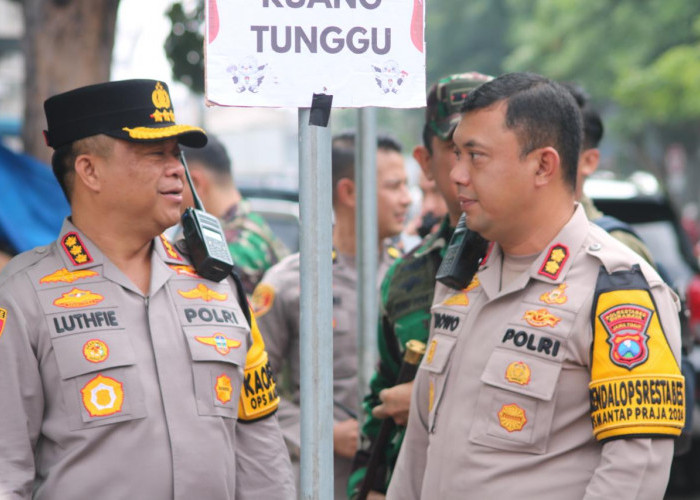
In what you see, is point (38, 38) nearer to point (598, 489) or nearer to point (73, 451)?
point (73, 451)

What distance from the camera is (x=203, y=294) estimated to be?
2793 mm

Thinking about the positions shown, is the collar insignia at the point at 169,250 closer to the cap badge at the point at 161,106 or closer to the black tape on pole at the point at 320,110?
the cap badge at the point at 161,106

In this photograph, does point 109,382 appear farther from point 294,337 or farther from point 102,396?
point 294,337

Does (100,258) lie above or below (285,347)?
above

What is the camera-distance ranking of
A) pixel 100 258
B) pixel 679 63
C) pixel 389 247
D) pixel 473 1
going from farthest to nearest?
1. pixel 473 1
2. pixel 679 63
3. pixel 389 247
4. pixel 100 258

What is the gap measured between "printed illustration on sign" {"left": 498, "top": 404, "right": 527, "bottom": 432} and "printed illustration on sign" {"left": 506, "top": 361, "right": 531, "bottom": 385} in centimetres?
6

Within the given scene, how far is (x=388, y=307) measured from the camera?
351 cm

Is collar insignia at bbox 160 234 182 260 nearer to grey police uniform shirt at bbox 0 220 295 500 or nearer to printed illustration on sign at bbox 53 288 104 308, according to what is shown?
grey police uniform shirt at bbox 0 220 295 500

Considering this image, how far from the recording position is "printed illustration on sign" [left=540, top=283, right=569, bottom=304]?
2.49 m

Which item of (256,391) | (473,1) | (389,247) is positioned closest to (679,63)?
(473,1)

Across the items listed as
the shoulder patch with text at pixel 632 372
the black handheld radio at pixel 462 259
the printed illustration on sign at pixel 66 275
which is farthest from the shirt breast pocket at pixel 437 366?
the printed illustration on sign at pixel 66 275

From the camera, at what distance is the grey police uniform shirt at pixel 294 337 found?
14.1 ft

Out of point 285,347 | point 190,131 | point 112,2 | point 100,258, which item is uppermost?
point 112,2

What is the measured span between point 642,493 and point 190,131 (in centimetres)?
142
